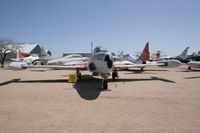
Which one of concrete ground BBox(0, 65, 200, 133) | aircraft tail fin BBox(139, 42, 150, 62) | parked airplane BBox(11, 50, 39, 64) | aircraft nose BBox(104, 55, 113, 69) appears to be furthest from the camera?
parked airplane BBox(11, 50, 39, 64)

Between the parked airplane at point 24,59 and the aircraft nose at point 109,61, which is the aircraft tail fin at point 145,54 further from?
the parked airplane at point 24,59

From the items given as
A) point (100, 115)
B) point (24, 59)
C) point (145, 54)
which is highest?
point (145, 54)

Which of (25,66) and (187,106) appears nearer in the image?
(187,106)

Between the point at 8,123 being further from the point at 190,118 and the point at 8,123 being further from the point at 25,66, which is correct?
the point at 25,66

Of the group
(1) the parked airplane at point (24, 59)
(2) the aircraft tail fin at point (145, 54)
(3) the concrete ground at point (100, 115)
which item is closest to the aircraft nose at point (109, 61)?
(3) the concrete ground at point (100, 115)

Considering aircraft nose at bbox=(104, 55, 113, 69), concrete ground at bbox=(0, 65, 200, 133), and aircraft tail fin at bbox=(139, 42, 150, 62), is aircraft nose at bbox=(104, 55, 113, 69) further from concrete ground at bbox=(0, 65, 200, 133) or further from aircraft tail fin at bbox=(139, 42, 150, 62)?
aircraft tail fin at bbox=(139, 42, 150, 62)

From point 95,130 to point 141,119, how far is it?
1.89m

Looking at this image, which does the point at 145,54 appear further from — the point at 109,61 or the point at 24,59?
the point at 24,59

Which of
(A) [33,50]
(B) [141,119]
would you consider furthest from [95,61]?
(A) [33,50]

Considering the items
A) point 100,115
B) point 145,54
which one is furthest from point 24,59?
point 100,115

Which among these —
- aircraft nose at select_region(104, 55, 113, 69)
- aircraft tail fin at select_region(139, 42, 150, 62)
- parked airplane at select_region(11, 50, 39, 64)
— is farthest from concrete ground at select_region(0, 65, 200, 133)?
parked airplane at select_region(11, 50, 39, 64)

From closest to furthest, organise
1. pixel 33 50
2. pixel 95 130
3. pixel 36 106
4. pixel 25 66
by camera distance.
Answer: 1. pixel 95 130
2. pixel 36 106
3. pixel 25 66
4. pixel 33 50

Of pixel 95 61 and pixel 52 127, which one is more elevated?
pixel 95 61

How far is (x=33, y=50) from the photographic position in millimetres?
96312
